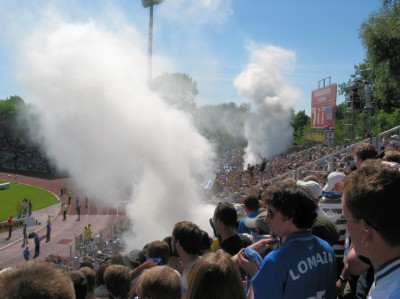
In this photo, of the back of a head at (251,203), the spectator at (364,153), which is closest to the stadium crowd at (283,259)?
the back of a head at (251,203)

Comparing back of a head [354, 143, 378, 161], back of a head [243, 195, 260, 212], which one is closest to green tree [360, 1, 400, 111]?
back of a head [354, 143, 378, 161]

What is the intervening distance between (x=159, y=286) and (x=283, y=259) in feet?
2.79

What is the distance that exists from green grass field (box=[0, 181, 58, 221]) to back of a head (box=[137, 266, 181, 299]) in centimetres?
2976

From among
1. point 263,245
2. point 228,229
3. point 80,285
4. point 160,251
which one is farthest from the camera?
point 160,251

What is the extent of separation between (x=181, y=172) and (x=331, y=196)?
45.9 ft

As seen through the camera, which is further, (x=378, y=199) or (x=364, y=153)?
(x=364, y=153)

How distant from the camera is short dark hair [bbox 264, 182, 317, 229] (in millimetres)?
2602

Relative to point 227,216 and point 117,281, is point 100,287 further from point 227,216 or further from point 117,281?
point 227,216

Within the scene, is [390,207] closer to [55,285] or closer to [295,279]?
[295,279]

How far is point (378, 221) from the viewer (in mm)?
1604

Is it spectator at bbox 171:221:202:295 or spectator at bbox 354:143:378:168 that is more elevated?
spectator at bbox 354:143:378:168

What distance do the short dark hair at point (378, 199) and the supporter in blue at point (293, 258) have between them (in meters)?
0.76

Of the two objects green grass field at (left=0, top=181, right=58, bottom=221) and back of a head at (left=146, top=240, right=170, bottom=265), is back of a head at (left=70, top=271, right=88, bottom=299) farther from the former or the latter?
green grass field at (left=0, top=181, right=58, bottom=221)

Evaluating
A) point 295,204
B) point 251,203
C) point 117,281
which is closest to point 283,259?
point 295,204
